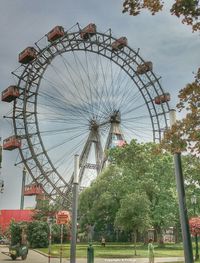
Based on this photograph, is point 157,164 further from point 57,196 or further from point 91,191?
point 57,196

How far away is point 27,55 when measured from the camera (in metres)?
50.8

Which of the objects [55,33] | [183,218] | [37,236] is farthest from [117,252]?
[55,33]

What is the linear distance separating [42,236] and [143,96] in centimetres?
2531

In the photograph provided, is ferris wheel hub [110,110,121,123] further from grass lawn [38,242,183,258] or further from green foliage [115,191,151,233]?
grass lawn [38,242,183,258]

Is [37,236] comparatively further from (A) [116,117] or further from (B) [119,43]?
(B) [119,43]

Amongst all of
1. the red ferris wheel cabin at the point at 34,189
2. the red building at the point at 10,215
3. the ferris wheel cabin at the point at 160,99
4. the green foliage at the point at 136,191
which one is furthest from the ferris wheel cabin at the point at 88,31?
the red building at the point at 10,215

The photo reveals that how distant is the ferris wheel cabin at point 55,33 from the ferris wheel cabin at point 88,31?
285 centimetres

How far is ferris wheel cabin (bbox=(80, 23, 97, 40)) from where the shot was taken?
53781 mm

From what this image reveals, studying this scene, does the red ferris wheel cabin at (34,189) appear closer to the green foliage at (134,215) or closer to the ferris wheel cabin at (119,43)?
the green foliage at (134,215)

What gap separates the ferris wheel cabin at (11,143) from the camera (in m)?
49.5

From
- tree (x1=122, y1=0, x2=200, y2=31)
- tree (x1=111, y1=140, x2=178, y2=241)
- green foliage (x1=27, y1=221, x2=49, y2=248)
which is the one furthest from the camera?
green foliage (x1=27, y1=221, x2=49, y2=248)

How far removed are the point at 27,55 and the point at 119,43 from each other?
1312 centimetres

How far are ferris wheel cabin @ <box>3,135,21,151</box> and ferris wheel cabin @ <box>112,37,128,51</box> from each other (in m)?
18.1

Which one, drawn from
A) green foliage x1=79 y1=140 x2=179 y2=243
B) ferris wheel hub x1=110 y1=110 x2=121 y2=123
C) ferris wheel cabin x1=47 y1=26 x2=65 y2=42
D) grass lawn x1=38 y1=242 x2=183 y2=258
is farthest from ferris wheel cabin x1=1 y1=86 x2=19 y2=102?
grass lawn x1=38 y1=242 x2=183 y2=258
